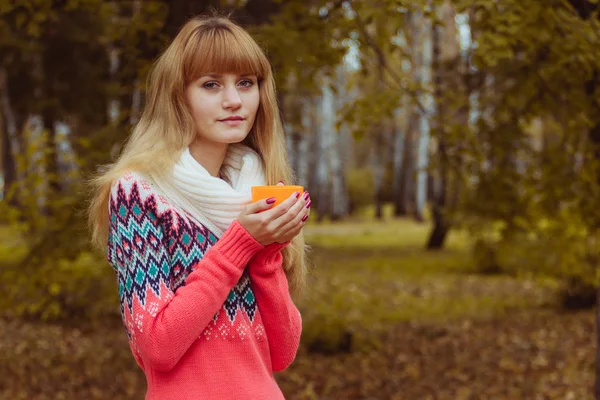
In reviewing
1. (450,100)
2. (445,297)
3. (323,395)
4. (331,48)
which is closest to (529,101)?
(450,100)

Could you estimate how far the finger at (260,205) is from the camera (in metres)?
1.63

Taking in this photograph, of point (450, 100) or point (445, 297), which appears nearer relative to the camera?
point (450, 100)

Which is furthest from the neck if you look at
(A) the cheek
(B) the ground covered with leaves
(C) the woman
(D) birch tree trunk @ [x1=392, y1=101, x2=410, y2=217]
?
(D) birch tree trunk @ [x1=392, y1=101, x2=410, y2=217]

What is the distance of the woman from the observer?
163 centimetres

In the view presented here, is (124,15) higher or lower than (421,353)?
higher

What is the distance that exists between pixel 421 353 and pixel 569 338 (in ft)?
4.88

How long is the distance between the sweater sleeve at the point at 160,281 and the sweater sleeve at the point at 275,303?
0.25ft

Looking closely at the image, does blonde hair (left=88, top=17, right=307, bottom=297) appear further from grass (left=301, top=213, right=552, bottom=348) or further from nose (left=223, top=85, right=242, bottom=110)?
grass (left=301, top=213, right=552, bottom=348)

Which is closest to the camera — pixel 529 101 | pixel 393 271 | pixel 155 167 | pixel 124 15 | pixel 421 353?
pixel 155 167

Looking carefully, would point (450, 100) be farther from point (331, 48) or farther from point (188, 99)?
point (188, 99)

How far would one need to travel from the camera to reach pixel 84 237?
5441 millimetres

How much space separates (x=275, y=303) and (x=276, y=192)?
0.94 ft

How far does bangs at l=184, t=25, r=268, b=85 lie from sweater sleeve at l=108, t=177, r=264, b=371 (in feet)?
1.02

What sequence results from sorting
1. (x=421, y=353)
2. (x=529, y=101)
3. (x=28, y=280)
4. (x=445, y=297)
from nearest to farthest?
(x=529, y=101)
(x=28, y=280)
(x=421, y=353)
(x=445, y=297)
